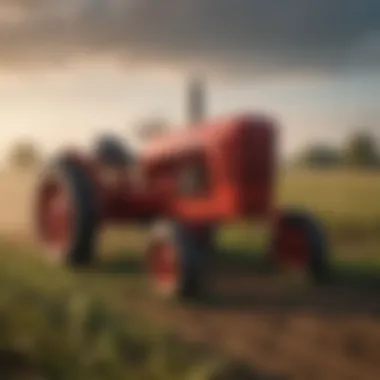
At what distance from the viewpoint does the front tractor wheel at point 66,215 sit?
1.13m

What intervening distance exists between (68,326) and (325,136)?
428 millimetres

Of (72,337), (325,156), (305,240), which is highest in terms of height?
(325,156)

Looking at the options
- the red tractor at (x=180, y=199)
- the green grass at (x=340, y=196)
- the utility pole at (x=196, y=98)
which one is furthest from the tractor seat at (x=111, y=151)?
the green grass at (x=340, y=196)

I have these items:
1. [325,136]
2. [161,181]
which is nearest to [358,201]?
[325,136]

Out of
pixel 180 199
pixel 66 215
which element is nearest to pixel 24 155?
pixel 66 215

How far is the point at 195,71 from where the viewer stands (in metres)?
1.10

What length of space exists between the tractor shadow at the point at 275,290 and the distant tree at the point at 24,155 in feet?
0.57

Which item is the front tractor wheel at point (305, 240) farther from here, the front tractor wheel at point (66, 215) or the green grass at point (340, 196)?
the front tractor wheel at point (66, 215)

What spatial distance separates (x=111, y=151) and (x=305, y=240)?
0.30m

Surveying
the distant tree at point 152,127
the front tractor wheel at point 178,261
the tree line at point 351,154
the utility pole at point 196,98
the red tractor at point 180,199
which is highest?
the utility pole at point 196,98

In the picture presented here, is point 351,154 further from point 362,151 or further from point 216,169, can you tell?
point 216,169

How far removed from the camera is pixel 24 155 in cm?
113

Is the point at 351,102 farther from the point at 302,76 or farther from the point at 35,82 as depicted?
the point at 35,82

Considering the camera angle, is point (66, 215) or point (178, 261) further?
point (66, 215)
